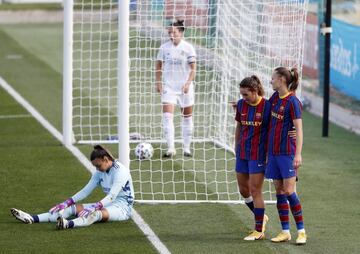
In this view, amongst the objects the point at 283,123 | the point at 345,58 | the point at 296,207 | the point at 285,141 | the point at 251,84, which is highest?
the point at 251,84

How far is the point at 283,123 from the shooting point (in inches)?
464

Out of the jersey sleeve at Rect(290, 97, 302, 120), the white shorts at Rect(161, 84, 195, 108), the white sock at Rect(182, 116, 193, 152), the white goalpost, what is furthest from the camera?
the white sock at Rect(182, 116, 193, 152)

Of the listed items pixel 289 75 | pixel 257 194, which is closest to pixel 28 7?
pixel 257 194

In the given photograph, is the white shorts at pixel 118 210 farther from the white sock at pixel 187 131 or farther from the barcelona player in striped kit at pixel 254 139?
the white sock at pixel 187 131

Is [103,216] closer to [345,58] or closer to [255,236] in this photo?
[255,236]

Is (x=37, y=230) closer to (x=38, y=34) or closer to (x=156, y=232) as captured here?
(x=156, y=232)

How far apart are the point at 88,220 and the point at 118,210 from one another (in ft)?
1.32

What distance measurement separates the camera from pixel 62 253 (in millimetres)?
11469

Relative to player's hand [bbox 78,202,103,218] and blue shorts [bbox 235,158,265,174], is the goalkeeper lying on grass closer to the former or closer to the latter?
player's hand [bbox 78,202,103,218]

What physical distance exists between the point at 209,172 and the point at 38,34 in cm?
2080

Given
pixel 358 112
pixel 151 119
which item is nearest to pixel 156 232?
pixel 151 119

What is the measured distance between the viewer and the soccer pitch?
1188 cm

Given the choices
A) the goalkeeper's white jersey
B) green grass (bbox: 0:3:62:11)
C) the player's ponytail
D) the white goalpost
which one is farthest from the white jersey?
green grass (bbox: 0:3:62:11)

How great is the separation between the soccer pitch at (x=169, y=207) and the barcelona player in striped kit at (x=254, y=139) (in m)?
0.41
